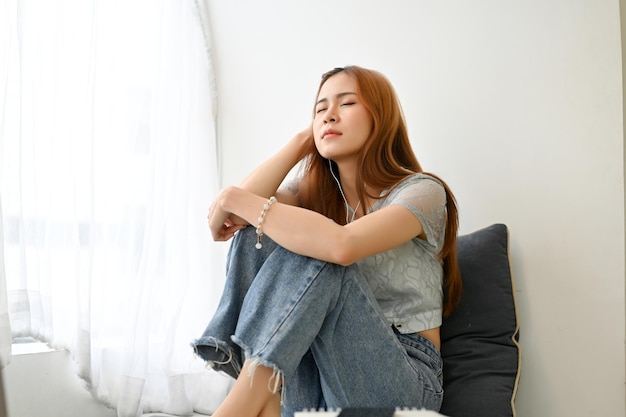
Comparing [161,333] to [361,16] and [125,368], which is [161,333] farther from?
[361,16]

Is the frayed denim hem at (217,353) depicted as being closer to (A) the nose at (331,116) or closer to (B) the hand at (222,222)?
(B) the hand at (222,222)

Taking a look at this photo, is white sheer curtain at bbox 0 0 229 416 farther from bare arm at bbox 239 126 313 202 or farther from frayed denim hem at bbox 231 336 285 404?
frayed denim hem at bbox 231 336 285 404

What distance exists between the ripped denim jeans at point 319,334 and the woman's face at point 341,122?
0.41 metres

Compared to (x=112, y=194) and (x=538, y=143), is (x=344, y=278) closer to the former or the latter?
(x=538, y=143)

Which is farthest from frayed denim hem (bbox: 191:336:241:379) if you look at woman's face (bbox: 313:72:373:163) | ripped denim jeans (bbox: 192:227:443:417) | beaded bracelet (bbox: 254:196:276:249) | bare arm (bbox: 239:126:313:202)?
woman's face (bbox: 313:72:373:163)

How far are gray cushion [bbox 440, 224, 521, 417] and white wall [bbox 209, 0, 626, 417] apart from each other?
0.30ft

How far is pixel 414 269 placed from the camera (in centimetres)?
163

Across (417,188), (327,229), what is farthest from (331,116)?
(327,229)

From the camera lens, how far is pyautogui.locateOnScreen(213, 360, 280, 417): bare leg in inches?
51.6

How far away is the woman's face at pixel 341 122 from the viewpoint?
5.69 feet

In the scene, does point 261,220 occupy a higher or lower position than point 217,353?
higher

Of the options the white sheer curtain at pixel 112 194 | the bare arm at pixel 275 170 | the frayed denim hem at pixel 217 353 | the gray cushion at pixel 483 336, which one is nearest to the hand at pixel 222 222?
the bare arm at pixel 275 170

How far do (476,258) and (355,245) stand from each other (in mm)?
510

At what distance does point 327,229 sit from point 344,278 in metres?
0.12
